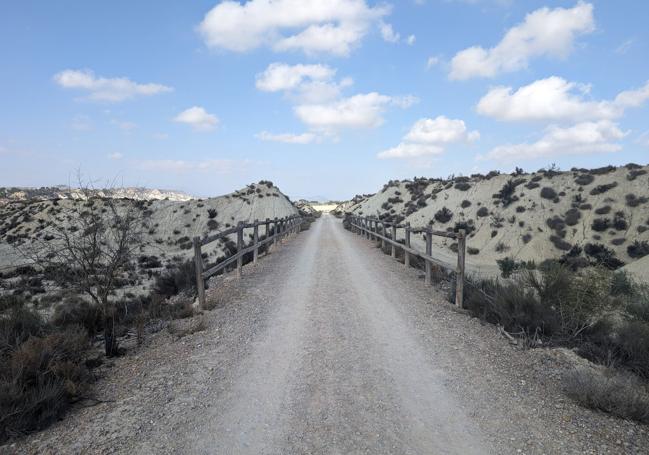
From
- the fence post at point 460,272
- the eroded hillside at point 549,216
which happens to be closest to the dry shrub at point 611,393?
the fence post at point 460,272

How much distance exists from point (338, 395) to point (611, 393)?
287cm

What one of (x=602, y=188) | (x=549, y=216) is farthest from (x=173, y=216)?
(x=602, y=188)

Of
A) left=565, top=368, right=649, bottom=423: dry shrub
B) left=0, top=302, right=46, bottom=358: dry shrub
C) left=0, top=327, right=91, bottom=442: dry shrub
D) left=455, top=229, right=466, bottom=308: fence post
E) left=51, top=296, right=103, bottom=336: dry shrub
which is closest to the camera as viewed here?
left=0, top=327, right=91, bottom=442: dry shrub

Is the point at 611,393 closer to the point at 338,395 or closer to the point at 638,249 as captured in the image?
the point at 338,395

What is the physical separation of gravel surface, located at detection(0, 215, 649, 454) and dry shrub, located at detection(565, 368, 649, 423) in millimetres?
106

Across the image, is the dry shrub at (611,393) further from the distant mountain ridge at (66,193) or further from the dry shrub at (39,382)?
the distant mountain ridge at (66,193)

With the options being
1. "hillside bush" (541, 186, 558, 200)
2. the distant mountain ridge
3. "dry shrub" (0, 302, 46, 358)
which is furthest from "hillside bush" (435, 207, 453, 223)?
"dry shrub" (0, 302, 46, 358)

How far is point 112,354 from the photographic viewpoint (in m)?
5.77

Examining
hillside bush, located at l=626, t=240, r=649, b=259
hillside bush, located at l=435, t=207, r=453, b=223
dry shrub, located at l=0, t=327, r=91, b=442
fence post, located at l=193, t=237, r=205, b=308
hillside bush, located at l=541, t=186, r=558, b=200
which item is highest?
hillside bush, located at l=541, t=186, r=558, b=200

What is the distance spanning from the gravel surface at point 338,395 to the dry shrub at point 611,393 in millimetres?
106

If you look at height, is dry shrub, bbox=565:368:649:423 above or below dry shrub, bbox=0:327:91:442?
below

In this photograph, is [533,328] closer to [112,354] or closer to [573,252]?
[112,354]

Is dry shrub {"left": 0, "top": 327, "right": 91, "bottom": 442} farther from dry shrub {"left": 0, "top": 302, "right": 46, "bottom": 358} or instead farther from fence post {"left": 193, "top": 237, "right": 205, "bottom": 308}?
fence post {"left": 193, "top": 237, "right": 205, "bottom": 308}

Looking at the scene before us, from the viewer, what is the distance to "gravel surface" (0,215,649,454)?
3.43 m
